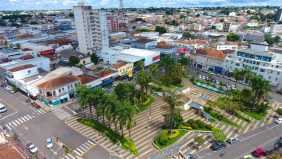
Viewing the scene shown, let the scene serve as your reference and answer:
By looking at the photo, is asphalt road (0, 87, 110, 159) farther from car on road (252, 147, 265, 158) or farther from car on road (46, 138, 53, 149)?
car on road (252, 147, 265, 158)

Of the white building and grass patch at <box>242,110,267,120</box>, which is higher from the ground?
the white building

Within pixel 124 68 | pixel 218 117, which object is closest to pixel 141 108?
pixel 218 117

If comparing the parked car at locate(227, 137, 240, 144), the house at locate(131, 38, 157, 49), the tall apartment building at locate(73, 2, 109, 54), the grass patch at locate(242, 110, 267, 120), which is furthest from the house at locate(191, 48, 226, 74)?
the parked car at locate(227, 137, 240, 144)

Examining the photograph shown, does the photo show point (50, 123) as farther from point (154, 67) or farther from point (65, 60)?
point (65, 60)

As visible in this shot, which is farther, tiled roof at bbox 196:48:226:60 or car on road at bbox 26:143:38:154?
tiled roof at bbox 196:48:226:60

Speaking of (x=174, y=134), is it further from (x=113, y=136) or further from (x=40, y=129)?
(x=40, y=129)
